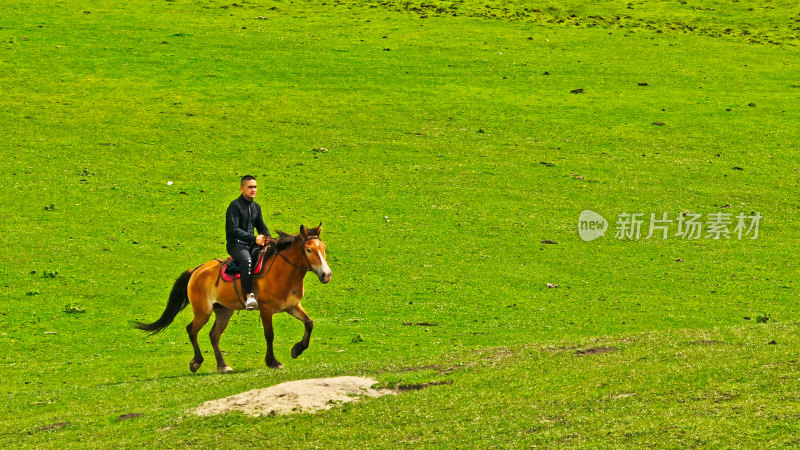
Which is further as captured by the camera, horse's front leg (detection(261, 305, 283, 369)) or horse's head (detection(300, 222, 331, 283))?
horse's front leg (detection(261, 305, 283, 369))

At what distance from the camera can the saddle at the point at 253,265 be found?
1880cm

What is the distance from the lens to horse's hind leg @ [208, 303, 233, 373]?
19814mm

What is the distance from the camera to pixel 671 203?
117 feet

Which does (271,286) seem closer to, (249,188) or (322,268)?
(322,268)

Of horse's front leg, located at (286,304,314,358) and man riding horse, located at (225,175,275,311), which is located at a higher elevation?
man riding horse, located at (225,175,275,311)

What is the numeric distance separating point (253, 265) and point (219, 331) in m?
2.27

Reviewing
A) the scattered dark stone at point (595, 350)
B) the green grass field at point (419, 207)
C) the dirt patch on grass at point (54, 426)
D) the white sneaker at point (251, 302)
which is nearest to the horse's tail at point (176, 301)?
the green grass field at point (419, 207)

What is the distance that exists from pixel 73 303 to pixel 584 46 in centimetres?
3751

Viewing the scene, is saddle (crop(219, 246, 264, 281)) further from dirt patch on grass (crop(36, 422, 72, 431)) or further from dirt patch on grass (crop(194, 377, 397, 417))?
dirt patch on grass (crop(36, 422, 72, 431))

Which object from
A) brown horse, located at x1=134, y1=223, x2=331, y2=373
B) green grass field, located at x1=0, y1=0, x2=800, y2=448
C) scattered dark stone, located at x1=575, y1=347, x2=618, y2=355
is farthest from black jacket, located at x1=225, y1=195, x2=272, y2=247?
scattered dark stone, located at x1=575, y1=347, x2=618, y2=355

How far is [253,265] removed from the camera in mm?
18844

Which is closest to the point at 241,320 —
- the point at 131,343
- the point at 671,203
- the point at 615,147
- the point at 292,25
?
the point at 131,343

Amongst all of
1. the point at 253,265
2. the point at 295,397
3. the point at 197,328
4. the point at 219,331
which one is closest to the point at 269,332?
the point at 253,265

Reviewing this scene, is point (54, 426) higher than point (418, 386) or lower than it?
lower
